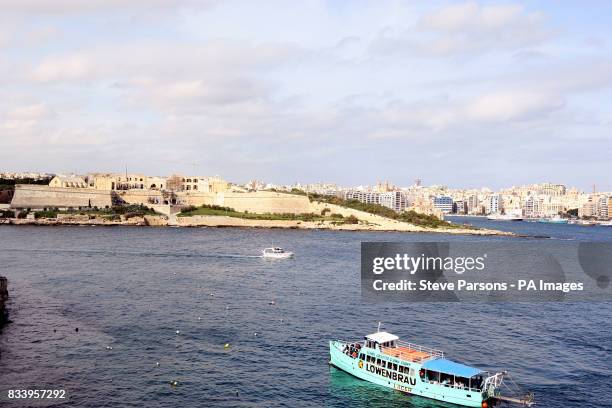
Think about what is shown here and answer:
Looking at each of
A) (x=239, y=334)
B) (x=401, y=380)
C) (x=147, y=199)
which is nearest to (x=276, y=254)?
(x=239, y=334)

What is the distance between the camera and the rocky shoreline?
86438 millimetres

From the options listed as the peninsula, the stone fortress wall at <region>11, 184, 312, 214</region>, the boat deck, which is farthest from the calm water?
the stone fortress wall at <region>11, 184, 312, 214</region>

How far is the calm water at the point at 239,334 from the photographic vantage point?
784 inches

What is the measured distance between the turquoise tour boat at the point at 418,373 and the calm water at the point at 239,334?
464 mm

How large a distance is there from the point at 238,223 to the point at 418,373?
2880 inches

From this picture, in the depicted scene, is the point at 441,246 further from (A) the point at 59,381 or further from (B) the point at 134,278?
(A) the point at 59,381

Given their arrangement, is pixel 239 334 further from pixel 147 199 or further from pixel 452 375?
pixel 147 199

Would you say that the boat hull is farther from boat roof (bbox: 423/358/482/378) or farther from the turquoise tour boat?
boat roof (bbox: 423/358/482/378)

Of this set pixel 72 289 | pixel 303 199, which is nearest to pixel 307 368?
pixel 72 289

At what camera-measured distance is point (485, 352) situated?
24469 mm

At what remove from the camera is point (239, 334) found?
26.2 m

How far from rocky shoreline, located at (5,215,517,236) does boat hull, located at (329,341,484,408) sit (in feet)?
228

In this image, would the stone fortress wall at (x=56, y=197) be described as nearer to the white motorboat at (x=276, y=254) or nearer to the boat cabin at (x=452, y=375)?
the white motorboat at (x=276, y=254)

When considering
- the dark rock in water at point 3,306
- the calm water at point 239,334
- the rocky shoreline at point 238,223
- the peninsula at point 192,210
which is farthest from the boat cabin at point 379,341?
the peninsula at point 192,210
